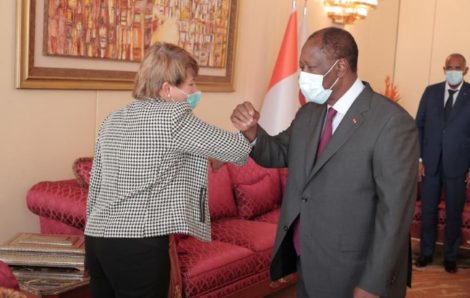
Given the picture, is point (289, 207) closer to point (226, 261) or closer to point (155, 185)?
point (155, 185)

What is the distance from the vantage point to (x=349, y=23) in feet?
18.6

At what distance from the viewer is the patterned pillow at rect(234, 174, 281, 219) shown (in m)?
3.96

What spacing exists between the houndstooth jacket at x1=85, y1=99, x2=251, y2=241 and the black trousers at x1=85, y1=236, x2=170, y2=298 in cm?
4

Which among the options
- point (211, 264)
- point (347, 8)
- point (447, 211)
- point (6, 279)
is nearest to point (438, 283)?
point (447, 211)

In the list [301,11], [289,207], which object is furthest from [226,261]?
[301,11]

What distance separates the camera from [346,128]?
184 cm

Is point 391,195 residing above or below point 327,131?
below

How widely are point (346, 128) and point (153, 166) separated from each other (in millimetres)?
632

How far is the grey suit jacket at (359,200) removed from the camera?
178 cm

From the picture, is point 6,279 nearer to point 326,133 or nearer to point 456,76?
point 326,133

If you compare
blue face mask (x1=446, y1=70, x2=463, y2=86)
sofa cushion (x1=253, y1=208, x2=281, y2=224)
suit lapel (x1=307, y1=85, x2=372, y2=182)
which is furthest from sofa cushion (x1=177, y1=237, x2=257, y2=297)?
blue face mask (x1=446, y1=70, x2=463, y2=86)

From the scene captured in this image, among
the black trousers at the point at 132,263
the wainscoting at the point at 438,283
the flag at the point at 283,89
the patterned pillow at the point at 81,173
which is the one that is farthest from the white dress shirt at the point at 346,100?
the flag at the point at 283,89

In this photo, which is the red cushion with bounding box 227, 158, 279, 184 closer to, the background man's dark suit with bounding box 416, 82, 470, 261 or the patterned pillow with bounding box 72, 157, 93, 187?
the patterned pillow with bounding box 72, 157, 93, 187

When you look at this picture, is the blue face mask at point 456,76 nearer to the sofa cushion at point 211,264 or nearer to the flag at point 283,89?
the flag at point 283,89
